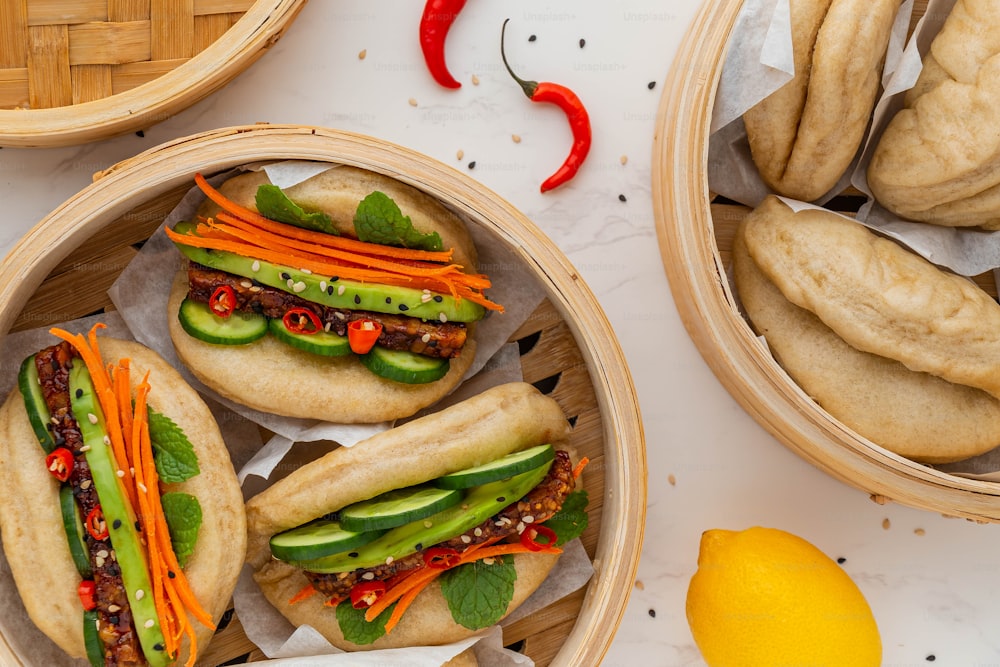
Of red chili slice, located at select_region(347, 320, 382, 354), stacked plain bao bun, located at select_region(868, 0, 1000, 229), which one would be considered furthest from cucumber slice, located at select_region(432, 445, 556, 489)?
stacked plain bao bun, located at select_region(868, 0, 1000, 229)

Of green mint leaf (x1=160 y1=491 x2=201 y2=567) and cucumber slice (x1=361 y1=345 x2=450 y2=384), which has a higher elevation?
cucumber slice (x1=361 y1=345 x2=450 y2=384)

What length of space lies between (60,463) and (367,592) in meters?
0.99

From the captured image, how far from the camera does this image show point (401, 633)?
2.75 meters

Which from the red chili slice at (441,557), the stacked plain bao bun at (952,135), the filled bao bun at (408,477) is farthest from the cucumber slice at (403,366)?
the stacked plain bao bun at (952,135)

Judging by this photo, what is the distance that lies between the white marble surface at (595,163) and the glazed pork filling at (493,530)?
0.78m

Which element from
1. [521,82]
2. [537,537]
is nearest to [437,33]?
[521,82]

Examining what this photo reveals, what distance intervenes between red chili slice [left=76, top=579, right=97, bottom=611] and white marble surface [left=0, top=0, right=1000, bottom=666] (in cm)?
136

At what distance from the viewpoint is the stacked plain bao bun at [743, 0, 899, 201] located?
98.8 inches

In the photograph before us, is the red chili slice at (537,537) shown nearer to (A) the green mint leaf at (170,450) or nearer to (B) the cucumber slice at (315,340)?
(B) the cucumber slice at (315,340)

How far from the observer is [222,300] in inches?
104

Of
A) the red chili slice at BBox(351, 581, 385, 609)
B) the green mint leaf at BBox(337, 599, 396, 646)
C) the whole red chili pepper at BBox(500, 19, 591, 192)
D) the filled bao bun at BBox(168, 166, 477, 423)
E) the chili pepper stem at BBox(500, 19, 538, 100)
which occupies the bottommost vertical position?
the green mint leaf at BBox(337, 599, 396, 646)

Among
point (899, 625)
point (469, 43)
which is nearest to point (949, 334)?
point (899, 625)

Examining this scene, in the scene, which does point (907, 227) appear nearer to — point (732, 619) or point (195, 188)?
Result: point (732, 619)

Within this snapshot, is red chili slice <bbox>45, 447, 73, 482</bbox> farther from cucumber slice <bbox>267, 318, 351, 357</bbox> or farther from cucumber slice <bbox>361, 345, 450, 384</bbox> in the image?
cucumber slice <bbox>361, 345, 450, 384</bbox>
